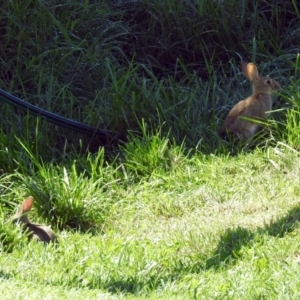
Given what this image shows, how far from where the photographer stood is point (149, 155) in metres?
8.76

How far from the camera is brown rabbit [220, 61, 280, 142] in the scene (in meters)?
8.88

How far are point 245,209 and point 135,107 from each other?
1.81m

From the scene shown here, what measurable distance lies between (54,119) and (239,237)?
265cm

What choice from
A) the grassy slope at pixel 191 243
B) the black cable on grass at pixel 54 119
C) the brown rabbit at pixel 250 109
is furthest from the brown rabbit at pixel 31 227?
the brown rabbit at pixel 250 109

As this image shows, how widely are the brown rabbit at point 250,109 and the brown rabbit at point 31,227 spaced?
199 cm

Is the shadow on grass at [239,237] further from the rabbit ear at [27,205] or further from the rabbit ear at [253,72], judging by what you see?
the rabbit ear at [253,72]

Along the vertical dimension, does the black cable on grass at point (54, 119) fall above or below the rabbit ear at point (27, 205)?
above

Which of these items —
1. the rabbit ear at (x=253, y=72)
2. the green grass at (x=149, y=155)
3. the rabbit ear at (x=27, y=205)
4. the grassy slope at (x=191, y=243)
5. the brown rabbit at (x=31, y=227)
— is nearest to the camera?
the grassy slope at (x=191, y=243)

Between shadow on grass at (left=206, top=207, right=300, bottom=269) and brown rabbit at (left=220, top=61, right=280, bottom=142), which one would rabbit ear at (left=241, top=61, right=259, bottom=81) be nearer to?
brown rabbit at (left=220, top=61, right=280, bottom=142)

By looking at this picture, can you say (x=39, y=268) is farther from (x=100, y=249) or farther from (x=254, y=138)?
(x=254, y=138)

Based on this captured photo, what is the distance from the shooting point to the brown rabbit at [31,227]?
24.8ft

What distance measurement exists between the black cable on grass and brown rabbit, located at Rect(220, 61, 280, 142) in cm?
A: 112

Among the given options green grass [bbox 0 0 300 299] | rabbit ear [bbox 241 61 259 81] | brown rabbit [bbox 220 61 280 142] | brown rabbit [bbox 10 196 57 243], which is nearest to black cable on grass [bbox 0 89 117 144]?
green grass [bbox 0 0 300 299]

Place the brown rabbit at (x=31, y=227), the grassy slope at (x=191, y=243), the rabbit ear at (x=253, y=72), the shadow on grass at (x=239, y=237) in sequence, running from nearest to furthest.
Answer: the grassy slope at (x=191, y=243) → the shadow on grass at (x=239, y=237) → the brown rabbit at (x=31, y=227) → the rabbit ear at (x=253, y=72)
